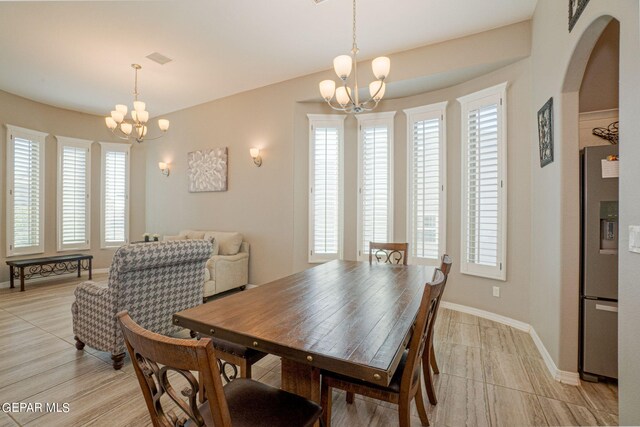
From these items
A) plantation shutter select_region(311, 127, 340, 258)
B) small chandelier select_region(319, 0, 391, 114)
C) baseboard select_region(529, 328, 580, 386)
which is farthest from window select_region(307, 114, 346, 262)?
baseboard select_region(529, 328, 580, 386)

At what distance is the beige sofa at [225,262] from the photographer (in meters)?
4.15

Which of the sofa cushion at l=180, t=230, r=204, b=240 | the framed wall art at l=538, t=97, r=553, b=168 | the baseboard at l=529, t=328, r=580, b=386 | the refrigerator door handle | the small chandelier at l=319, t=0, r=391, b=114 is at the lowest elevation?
the baseboard at l=529, t=328, r=580, b=386

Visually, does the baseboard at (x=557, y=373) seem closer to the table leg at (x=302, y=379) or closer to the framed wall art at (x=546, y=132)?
the framed wall art at (x=546, y=132)

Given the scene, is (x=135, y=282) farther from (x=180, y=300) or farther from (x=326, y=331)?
(x=326, y=331)

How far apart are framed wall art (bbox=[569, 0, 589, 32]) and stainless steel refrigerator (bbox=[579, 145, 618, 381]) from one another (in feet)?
2.92

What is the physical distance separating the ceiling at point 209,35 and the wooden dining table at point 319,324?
270 centimetres

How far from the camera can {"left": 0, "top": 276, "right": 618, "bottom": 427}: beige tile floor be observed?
1845mm

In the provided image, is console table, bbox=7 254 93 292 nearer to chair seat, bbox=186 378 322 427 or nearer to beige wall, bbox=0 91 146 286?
beige wall, bbox=0 91 146 286

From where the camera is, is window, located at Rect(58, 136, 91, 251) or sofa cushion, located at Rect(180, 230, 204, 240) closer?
sofa cushion, located at Rect(180, 230, 204, 240)

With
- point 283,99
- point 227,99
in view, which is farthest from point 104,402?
point 227,99

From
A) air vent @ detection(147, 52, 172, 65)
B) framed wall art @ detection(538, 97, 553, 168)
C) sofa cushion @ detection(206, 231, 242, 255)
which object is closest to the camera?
framed wall art @ detection(538, 97, 553, 168)

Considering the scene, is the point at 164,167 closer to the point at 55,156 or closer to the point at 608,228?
the point at 55,156

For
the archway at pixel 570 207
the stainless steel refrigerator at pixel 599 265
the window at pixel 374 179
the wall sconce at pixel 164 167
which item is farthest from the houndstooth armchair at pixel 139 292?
the wall sconce at pixel 164 167

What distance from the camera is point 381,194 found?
13.9 ft
